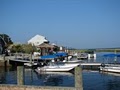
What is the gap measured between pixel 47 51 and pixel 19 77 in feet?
226

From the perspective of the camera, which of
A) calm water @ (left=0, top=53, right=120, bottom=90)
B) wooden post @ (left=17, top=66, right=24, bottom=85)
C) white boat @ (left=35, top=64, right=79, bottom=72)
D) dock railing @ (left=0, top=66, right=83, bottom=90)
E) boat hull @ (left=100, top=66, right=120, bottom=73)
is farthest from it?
white boat @ (left=35, top=64, right=79, bottom=72)

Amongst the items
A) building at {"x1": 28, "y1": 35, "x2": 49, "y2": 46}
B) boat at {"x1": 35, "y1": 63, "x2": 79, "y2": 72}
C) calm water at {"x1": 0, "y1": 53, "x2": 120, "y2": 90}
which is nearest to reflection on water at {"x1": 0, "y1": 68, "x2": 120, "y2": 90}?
calm water at {"x1": 0, "y1": 53, "x2": 120, "y2": 90}

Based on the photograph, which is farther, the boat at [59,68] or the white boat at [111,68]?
the boat at [59,68]

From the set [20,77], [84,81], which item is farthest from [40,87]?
[84,81]

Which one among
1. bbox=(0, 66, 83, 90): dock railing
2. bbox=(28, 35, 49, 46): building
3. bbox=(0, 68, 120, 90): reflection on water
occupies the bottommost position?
bbox=(0, 68, 120, 90): reflection on water

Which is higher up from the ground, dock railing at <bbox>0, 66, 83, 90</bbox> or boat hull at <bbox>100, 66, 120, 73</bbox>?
dock railing at <bbox>0, 66, 83, 90</bbox>

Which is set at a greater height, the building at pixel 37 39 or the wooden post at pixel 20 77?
the building at pixel 37 39

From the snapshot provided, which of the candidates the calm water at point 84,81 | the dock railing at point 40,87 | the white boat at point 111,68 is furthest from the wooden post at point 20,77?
the white boat at point 111,68

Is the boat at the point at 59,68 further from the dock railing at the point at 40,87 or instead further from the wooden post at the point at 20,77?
the dock railing at the point at 40,87

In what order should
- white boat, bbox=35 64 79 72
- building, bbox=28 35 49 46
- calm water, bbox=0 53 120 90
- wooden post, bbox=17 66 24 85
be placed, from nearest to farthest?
wooden post, bbox=17 66 24 85, calm water, bbox=0 53 120 90, white boat, bbox=35 64 79 72, building, bbox=28 35 49 46

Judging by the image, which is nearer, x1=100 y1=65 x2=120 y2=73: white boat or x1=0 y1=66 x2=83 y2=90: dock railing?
x1=0 y1=66 x2=83 y2=90: dock railing

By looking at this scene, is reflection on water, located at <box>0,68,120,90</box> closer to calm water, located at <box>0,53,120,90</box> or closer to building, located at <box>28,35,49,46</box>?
calm water, located at <box>0,53,120,90</box>

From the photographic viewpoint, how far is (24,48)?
101 metres

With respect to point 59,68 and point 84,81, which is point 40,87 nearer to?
point 84,81
